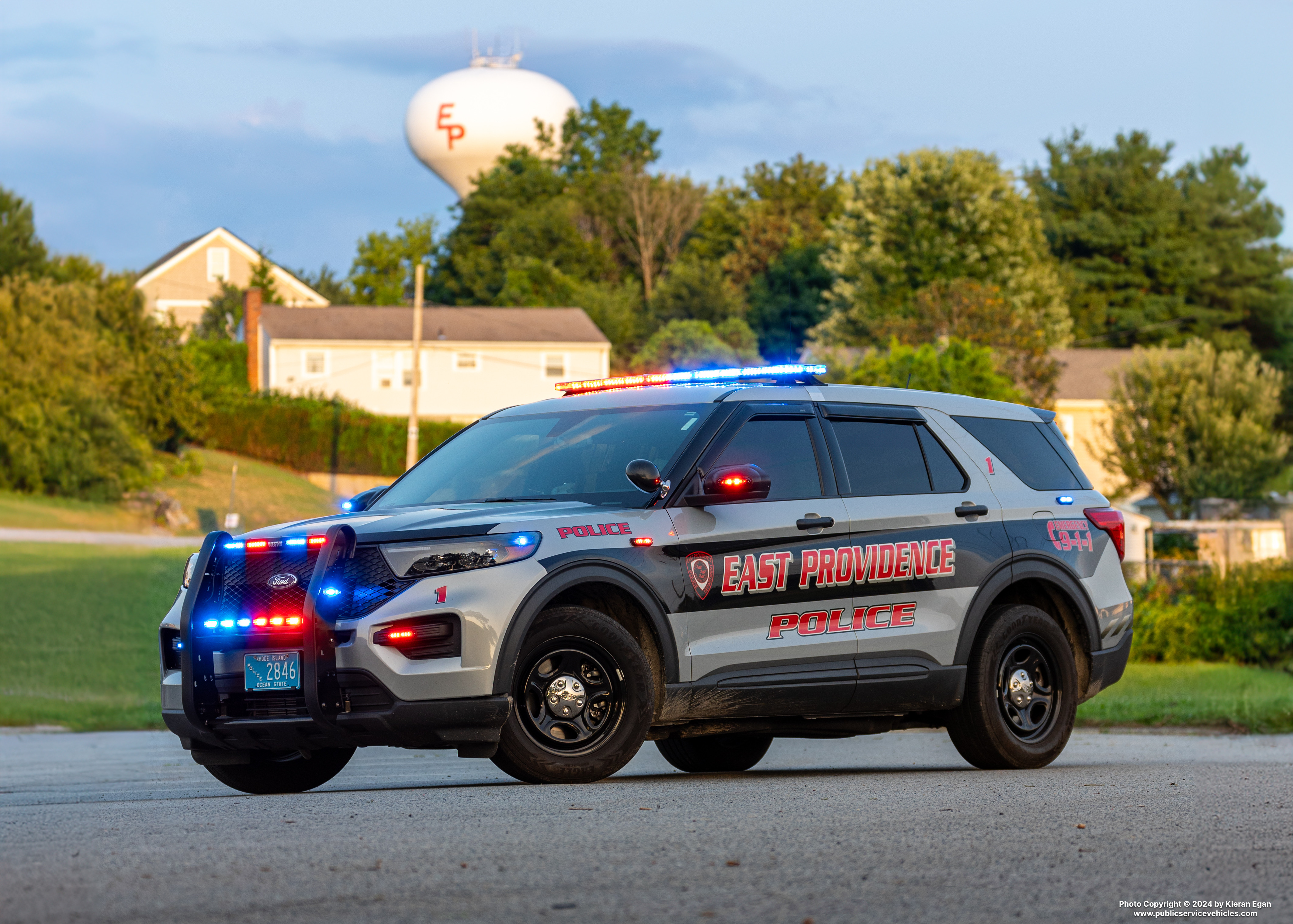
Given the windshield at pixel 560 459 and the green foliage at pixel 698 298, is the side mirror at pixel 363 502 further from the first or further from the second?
the green foliage at pixel 698 298

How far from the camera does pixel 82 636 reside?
25.0m

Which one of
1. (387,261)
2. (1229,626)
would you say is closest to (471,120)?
(387,261)

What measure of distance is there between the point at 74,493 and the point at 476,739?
42.8 m

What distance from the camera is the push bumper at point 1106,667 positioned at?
34.8ft

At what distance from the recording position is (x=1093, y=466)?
65.6 m

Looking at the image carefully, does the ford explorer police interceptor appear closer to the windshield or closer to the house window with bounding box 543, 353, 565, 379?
the windshield

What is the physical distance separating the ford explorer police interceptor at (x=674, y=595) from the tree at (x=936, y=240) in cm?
5905

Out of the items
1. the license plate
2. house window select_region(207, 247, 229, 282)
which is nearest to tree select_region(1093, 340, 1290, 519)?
house window select_region(207, 247, 229, 282)

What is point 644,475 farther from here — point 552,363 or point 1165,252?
point 1165,252

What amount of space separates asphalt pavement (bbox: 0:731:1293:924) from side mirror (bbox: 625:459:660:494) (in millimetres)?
1452

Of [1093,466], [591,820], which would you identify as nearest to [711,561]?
[591,820]

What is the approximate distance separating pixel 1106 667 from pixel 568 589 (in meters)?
4.05

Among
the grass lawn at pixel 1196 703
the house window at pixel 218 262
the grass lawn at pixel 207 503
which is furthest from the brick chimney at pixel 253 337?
the grass lawn at pixel 1196 703

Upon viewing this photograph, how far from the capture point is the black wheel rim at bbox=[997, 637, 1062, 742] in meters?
10.1
